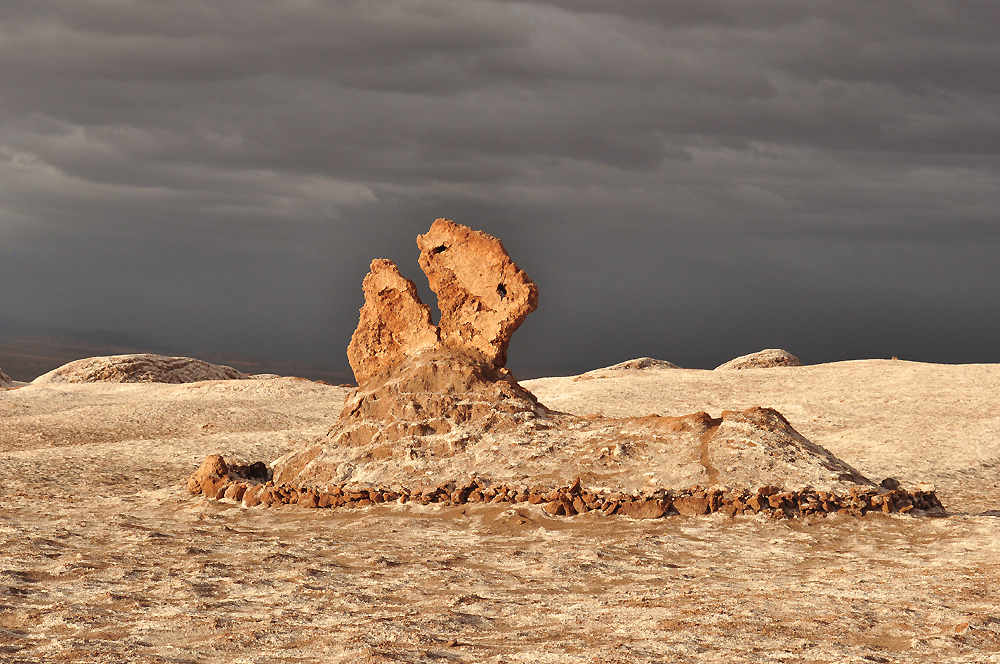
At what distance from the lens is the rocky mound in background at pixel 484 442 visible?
366 inches

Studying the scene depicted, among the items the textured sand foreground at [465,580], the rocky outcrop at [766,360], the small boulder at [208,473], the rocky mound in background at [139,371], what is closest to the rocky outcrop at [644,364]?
the rocky outcrop at [766,360]

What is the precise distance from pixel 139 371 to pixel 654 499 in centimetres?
2954

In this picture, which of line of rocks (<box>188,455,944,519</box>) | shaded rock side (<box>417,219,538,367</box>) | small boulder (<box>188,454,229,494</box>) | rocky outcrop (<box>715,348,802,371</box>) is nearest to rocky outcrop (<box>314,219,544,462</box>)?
shaded rock side (<box>417,219,538,367</box>)

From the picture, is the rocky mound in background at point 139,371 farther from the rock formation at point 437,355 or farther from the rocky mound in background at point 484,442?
the rocky mound in background at point 484,442

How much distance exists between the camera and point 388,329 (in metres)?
12.2

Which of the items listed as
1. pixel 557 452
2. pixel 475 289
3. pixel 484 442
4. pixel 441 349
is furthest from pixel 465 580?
pixel 475 289

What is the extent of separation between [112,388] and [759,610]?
25.1 metres

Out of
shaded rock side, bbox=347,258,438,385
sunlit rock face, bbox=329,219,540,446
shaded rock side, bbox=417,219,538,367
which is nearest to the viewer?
sunlit rock face, bbox=329,219,540,446

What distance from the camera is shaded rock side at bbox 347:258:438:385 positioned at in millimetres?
12047

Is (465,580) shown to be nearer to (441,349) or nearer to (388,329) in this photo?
(441,349)

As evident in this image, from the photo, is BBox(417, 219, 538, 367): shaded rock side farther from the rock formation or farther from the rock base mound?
the rock base mound

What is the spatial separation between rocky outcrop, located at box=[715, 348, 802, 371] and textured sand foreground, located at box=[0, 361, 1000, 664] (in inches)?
→ 872

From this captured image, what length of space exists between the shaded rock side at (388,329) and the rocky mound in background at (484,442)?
0.6 inches

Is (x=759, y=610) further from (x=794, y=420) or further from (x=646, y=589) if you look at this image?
(x=794, y=420)
